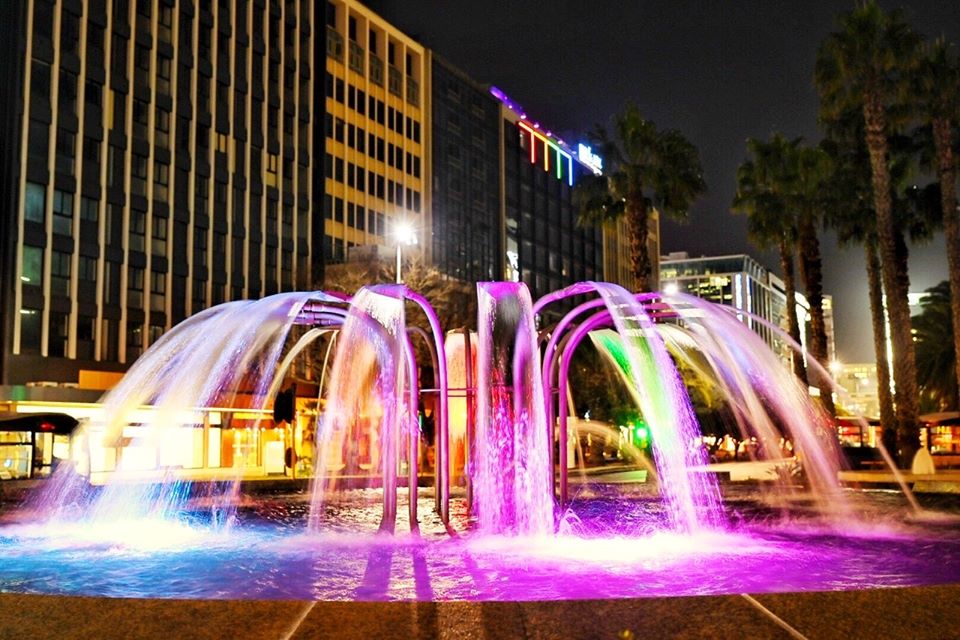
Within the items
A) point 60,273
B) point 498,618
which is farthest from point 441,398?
point 60,273

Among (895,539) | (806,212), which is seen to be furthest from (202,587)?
(806,212)

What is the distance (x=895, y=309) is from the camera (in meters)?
34.8

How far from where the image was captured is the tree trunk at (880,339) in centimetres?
3894

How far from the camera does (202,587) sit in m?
8.59

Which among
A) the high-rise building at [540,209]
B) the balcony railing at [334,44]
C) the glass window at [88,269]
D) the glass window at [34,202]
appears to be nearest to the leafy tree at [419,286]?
the glass window at [88,269]

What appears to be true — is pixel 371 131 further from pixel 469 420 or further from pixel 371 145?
pixel 469 420

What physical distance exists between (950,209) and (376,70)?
51.0m

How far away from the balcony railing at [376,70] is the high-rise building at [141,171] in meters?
8.36

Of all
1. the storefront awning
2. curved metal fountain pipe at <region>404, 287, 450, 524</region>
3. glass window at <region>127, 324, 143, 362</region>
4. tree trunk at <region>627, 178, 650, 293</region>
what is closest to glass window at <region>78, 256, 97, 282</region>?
glass window at <region>127, 324, 143, 362</region>

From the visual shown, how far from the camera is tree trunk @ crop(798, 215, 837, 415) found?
4025 cm

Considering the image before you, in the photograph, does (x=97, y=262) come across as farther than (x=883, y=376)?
Yes

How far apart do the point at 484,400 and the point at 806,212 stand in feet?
111

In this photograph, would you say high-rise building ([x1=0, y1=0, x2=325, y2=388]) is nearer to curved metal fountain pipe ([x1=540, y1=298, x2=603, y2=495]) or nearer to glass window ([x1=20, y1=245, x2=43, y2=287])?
glass window ([x1=20, y1=245, x2=43, y2=287])

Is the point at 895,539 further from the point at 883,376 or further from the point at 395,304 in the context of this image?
the point at 883,376
